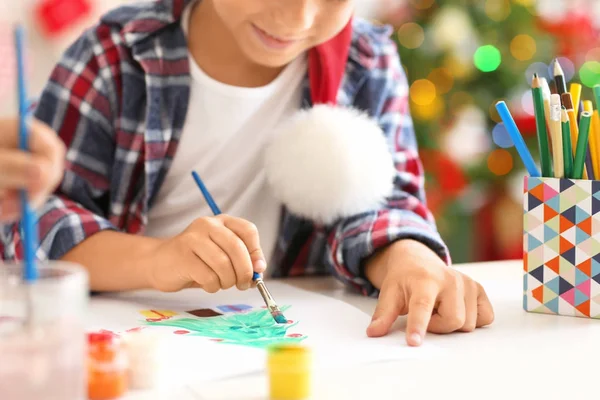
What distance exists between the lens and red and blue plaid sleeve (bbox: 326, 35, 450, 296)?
2.61ft

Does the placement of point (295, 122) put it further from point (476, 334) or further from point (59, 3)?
point (59, 3)

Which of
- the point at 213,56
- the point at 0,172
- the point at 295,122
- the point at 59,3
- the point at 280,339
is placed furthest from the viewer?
the point at 59,3

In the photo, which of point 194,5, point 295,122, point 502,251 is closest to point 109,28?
point 194,5

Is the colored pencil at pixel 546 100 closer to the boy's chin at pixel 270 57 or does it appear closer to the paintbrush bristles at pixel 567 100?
the paintbrush bristles at pixel 567 100

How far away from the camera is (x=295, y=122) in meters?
0.82

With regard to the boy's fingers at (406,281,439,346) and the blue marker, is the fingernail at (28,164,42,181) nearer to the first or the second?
the boy's fingers at (406,281,439,346)

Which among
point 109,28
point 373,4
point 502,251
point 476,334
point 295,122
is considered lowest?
point 502,251

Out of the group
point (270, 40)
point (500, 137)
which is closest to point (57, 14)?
point (270, 40)

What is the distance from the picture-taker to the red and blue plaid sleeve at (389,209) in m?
0.80

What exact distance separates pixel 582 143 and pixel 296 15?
30 cm

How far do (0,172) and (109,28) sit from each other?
1.79 ft

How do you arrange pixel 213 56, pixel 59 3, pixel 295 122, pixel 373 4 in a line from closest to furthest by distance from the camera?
pixel 295 122
pixel 213 56
pixel 59 3
pixel 373 4

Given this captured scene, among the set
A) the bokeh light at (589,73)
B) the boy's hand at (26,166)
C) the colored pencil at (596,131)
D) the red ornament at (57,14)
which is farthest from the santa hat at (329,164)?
the bokeh light at (589,73)

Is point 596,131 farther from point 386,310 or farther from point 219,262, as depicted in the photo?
point 219,262
